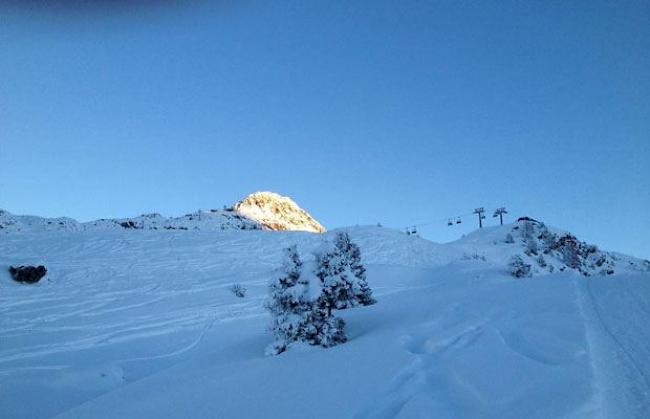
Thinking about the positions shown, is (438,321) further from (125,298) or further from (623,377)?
(125,298)

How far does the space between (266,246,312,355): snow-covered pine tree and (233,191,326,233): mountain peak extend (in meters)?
47.4

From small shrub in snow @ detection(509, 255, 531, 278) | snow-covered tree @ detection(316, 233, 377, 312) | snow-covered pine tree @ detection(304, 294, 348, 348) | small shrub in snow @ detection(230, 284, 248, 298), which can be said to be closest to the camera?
snow-covered pine tree @ detection(304, 294, 348, 348)

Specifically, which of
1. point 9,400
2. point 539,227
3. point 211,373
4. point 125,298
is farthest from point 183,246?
point 539,227

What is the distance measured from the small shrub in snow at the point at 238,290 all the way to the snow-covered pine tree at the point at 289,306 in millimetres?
8450

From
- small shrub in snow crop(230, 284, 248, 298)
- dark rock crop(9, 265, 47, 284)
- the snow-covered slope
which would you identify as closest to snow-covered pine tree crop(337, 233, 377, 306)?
small shrub in snow crop(230, 284, 248, 298)

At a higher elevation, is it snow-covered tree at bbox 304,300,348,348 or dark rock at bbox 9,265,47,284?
dark rock at bbox 9,265,47,284

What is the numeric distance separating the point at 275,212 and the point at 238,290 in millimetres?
51687

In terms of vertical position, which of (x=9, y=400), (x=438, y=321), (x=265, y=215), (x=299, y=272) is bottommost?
(x=9, y=400)

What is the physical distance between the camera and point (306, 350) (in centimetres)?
785

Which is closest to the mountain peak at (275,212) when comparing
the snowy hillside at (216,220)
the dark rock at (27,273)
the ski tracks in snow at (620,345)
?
the snowy hillside at (216,220)

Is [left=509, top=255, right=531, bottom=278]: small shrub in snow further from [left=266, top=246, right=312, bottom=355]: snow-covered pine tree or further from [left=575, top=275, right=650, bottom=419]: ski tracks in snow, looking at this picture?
[left=266, top=246, right=312, bottom=355]: snow-covered pine tree

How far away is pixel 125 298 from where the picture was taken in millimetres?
16344

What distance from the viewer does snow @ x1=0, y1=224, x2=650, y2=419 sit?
378 centimetres

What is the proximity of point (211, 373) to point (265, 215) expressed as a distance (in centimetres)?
5854
